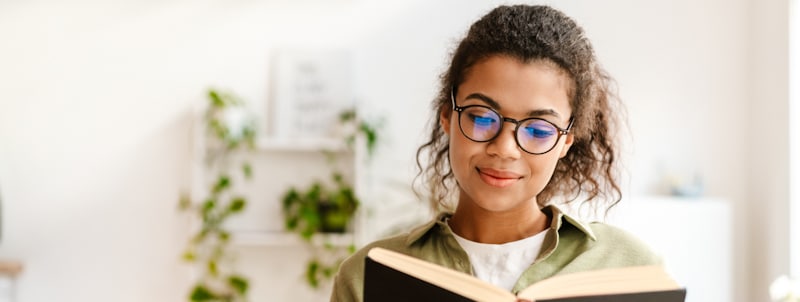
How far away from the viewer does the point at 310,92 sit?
3229 mm

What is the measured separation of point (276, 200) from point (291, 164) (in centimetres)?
15

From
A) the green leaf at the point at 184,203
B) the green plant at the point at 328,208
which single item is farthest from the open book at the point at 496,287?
the green leaf at the point at 184,203

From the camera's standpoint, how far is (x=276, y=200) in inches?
128

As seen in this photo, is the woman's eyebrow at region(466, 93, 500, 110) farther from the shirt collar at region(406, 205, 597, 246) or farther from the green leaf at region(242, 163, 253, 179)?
the green leaf at region(242, 163, 253, 179)

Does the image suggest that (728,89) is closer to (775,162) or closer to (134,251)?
(775,162)

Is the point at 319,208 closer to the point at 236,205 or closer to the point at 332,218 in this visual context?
the point at 332,218

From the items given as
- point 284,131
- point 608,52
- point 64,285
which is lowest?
point 64,285

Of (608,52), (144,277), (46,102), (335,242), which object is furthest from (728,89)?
(46,102)

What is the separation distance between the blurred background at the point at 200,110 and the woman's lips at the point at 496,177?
2249 millimetres

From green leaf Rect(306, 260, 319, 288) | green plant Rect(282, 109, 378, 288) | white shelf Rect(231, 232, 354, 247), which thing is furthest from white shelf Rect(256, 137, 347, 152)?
green leaf Rect(306, 260, 319, 288)

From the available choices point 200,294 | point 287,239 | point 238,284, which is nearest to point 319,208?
point 287,239

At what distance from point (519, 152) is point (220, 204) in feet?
7.95

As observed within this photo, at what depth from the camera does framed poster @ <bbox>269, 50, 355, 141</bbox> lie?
3219 millimetres

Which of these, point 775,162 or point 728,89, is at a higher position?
point 728,89
